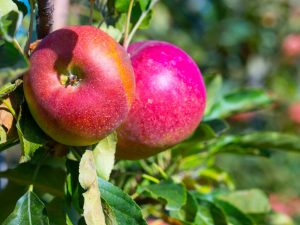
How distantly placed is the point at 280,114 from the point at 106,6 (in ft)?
10.6

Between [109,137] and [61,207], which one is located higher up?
[109,137]

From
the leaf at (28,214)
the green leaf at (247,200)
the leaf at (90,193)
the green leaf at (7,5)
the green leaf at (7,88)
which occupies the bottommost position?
the green leaf at (247,200)

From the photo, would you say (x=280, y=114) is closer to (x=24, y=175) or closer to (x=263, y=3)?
(x=263, y=3)

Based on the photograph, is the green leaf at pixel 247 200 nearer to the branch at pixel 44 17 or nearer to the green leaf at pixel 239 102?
the green leaf at pixel 239 102

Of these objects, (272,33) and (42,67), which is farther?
(272,33)

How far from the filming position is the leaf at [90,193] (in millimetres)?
729

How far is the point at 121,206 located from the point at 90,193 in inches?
2.2

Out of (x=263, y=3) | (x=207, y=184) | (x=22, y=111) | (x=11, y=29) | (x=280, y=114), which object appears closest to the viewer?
(x=11, y=29)

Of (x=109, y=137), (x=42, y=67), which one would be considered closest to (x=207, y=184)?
(x=109, y=137)

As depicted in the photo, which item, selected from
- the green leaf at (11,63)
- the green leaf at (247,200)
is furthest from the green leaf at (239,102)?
the green leaf at (11,63)

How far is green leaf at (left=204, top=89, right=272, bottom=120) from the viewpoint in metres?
1.21

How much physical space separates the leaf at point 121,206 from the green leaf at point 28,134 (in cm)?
10

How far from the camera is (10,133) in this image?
29.7 inches

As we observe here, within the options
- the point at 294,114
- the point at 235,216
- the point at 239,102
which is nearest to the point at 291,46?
the point at 294,114
